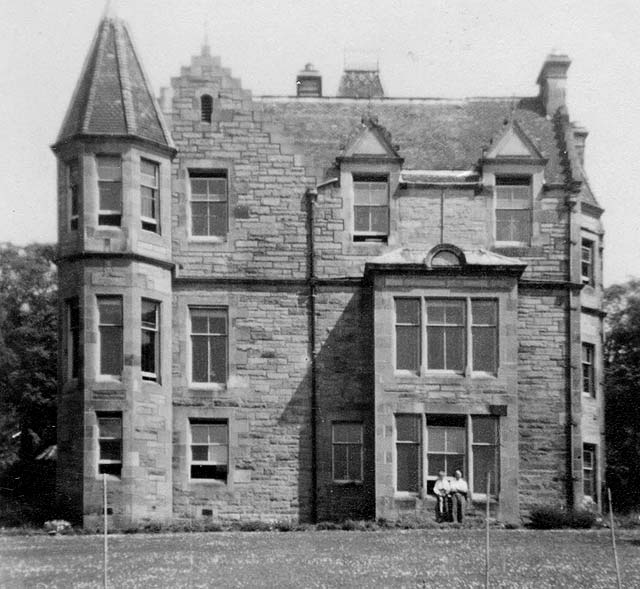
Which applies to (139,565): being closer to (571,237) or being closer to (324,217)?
(324,217)

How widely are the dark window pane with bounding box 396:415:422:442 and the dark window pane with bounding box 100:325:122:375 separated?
719cm

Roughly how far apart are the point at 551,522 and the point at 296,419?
7201 mm

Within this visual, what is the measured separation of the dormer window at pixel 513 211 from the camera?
126 ft

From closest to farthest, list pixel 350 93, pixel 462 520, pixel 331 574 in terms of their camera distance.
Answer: pixel 331 574
pixel 462 520
pixel 350 93

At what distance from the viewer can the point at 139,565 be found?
83.8 feet

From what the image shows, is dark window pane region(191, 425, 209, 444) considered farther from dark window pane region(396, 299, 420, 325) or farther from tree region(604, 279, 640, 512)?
tree region(604, 279, 640, 512)

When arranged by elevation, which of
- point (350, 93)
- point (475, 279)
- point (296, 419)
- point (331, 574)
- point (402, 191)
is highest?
point (350, 93)

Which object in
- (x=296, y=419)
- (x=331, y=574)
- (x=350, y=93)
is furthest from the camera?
(x=350, y=93)

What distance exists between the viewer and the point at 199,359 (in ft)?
123

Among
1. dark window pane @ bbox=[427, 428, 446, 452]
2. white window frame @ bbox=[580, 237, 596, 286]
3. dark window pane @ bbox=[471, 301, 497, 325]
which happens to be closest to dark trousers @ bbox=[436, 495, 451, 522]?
dark window pane @ bbox=[427, 428, 446, 452]

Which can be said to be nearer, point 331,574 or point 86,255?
point 331,574

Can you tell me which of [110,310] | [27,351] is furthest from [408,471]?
[27,351]

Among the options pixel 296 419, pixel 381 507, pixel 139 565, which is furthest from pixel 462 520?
pixel 139 565

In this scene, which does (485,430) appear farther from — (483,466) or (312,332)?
(312,332)
